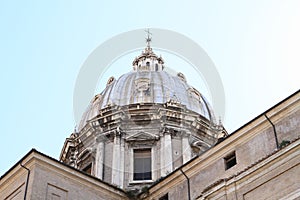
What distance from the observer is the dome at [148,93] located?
49.3 meters

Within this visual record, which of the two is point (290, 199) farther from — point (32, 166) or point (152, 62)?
point (152, 62)

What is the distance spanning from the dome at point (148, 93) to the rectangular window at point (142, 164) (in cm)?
478

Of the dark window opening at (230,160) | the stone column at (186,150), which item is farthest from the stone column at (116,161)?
the dark window opening at (230,160)

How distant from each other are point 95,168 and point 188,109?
8.34 metres

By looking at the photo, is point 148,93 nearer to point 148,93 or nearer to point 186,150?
point 148,93

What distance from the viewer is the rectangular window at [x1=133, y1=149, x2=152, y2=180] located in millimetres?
43500

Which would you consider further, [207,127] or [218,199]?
[207,127]

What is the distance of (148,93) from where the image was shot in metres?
49.7

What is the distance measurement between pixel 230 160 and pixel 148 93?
19.1 metres

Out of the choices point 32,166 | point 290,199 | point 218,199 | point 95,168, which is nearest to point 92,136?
point 95,168

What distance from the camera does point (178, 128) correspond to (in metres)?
46.3

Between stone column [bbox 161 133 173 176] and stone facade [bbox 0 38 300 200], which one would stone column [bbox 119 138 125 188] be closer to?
stone facade [bbox 0 38 300 200]

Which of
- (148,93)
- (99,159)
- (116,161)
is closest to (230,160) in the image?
(116,161)

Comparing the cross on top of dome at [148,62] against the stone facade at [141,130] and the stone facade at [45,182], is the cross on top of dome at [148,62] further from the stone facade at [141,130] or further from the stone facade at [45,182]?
the stone facade at [45,182]
